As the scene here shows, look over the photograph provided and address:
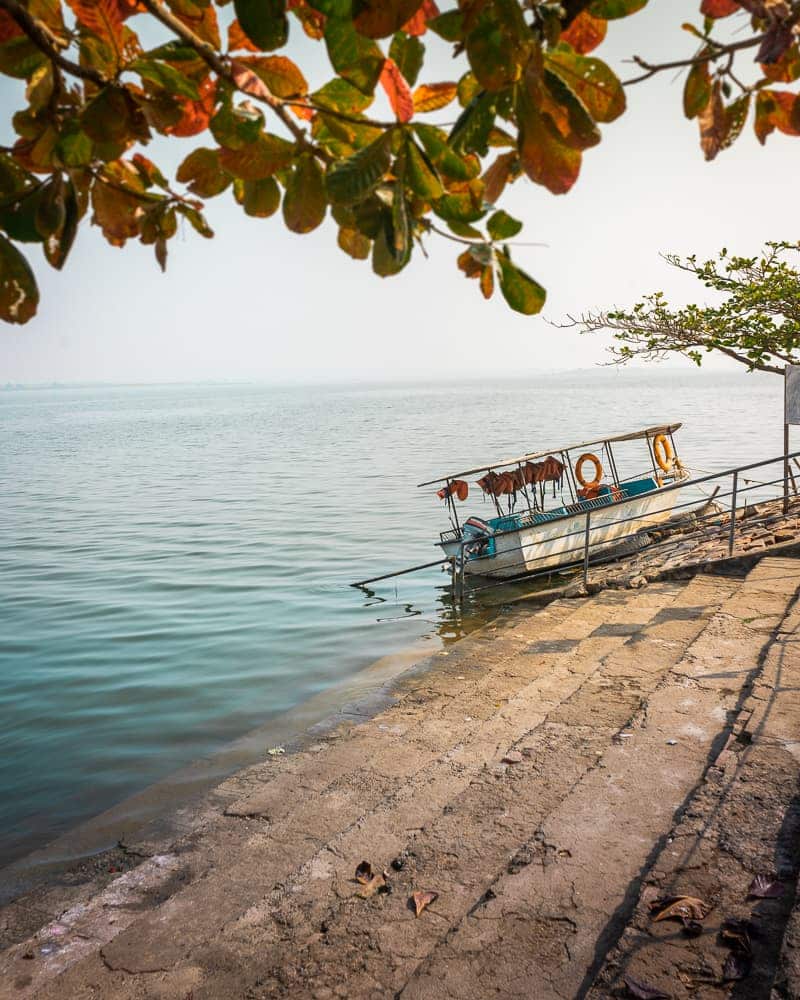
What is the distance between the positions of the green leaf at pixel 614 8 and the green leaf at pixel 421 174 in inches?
19.9

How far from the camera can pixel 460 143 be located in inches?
61.8

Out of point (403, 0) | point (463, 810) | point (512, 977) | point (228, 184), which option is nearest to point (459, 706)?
point (463, 810)

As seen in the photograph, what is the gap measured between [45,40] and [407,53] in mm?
778

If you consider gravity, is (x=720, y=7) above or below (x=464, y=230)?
above

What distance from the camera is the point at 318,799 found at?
19.0ft

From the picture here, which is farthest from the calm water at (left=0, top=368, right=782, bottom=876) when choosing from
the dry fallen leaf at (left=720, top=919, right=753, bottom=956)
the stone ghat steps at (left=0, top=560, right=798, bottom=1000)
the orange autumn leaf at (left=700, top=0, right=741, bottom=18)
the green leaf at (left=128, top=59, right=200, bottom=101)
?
the orange autumn leaf at (left=700, top=0, right=741, bottom=18)

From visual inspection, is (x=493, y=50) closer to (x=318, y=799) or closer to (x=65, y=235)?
(x=65, y=235)

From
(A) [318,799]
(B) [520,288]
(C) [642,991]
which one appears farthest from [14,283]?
(A) [318,799]

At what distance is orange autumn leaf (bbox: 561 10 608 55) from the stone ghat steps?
3022 mm

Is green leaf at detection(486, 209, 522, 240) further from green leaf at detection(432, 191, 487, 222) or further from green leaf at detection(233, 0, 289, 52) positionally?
green leaf at detection(233, 0, 289, 52)

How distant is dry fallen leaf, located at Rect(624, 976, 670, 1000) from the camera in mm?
2482

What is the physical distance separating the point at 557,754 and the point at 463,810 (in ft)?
3.19

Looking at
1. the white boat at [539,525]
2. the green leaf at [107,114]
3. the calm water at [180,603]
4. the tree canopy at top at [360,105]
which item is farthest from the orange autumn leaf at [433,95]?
the white boat at [539,525]

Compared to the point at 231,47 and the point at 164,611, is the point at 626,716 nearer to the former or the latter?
the point at 231,47
